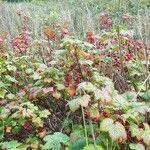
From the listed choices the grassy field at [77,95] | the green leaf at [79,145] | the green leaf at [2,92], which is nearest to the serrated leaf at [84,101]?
the grassy field at [77,95]

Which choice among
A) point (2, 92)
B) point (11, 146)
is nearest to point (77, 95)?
point (11, 146)

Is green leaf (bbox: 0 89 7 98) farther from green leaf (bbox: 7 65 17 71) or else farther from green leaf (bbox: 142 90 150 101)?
green leaf (bbox: 142 90 150 101)

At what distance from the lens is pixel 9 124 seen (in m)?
3.10

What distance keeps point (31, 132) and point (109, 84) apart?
83 centimetres

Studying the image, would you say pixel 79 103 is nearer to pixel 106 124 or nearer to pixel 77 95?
Result: pixel 106 124

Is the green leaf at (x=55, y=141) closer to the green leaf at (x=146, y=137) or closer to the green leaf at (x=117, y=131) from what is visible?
the green leaf at (x=117, y=131)

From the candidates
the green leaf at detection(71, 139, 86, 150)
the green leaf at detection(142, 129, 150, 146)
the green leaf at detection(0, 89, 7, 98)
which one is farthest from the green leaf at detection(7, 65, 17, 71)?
the green leaf at detection(142, 129, 150, 146)

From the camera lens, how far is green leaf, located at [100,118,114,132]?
7.59 feet

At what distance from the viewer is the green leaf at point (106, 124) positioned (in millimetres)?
2312

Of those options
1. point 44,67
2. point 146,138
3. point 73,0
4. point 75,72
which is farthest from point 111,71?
point 73,0

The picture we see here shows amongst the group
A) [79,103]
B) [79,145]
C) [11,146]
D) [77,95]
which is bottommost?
[11,146]

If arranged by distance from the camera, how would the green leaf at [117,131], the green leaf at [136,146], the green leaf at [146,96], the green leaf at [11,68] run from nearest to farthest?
the green leaf at [117,131] < the green leaf at [136,146] < the green leaf at [146,96] < the green leaf at [11,68]

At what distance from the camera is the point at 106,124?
2.34 m

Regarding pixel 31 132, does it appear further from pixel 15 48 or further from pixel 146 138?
pixel 15 48
